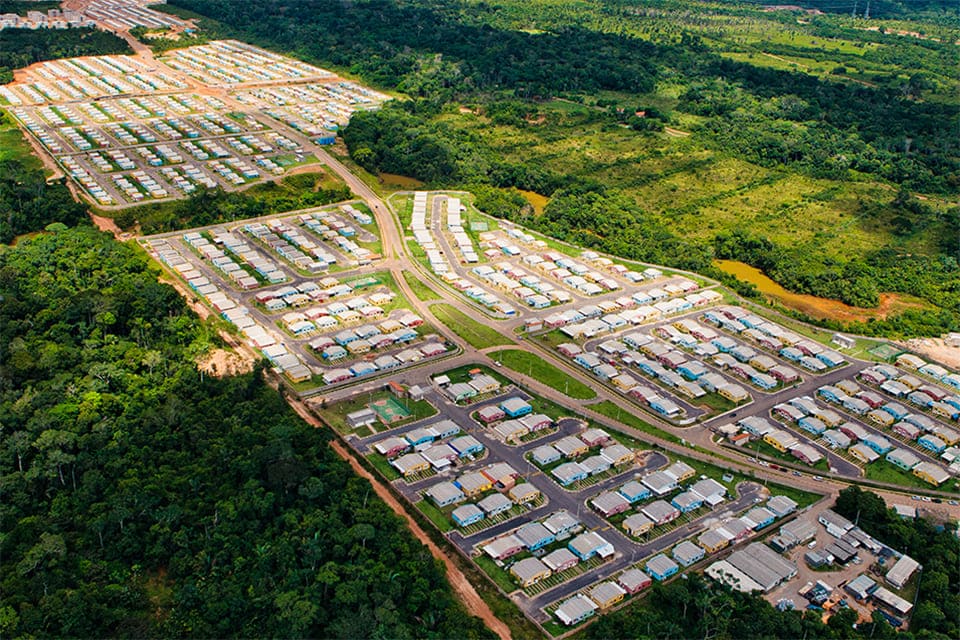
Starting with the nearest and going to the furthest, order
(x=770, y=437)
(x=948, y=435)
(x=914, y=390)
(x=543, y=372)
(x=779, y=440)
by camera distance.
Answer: (x=779, y=440)
(x=770, y=437)
(x=948, y=435)
(x=914, y=390)
(x=543, y=372)

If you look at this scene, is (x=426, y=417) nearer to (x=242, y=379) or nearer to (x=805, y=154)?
(x=242, y=379)

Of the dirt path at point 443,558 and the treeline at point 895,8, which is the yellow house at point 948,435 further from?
the treeline at point 895,8

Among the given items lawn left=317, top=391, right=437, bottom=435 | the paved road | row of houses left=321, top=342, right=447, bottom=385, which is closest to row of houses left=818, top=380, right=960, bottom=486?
the paved road

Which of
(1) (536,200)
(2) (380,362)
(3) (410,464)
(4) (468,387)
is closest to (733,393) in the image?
(4) (468,387)

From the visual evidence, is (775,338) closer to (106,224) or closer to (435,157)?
(435,157)

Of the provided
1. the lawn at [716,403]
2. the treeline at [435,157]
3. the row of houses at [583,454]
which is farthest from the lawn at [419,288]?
the treeline at [435,157]

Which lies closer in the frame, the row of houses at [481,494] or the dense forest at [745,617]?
the dense forest at [745,617]

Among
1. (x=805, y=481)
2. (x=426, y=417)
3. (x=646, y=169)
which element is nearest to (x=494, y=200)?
(x=646, y=169)
